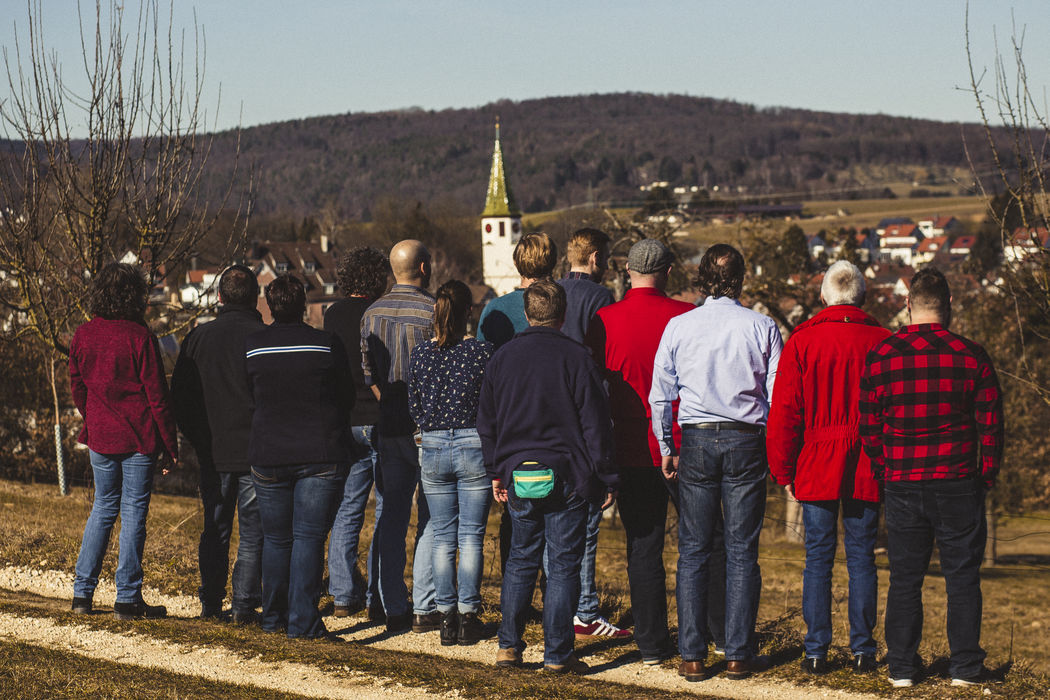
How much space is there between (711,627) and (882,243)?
448 feet

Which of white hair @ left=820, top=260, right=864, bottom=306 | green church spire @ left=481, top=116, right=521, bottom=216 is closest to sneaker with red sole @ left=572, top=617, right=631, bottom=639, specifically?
white hair @ left=820, top=260, right=864, bottom=306

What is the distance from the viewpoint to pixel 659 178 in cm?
16588

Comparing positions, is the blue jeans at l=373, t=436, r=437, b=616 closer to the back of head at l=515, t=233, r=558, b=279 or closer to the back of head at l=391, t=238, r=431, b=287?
the back of head at l=391, t=238, r=431, b=287

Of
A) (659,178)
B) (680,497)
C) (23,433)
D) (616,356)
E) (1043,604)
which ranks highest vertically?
(659,178)

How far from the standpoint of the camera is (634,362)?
19.7ft

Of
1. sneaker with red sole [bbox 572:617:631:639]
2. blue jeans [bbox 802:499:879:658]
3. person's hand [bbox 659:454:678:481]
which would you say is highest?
person's hand [bbox 659:454:678:481]

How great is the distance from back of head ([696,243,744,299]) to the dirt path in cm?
206

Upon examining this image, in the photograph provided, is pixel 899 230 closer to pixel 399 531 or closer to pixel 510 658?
pixel 399 531

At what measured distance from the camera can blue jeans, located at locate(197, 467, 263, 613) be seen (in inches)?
264

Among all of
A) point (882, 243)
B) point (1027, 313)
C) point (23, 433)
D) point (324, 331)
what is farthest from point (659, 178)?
point (324, 331)

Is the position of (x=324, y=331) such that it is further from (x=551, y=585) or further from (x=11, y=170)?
(x=11, y=170)

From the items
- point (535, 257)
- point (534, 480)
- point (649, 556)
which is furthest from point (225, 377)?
point (649, 556)

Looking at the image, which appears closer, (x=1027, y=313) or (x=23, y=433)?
(x=23, y=433)

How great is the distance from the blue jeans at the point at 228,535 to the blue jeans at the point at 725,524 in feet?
8.80
